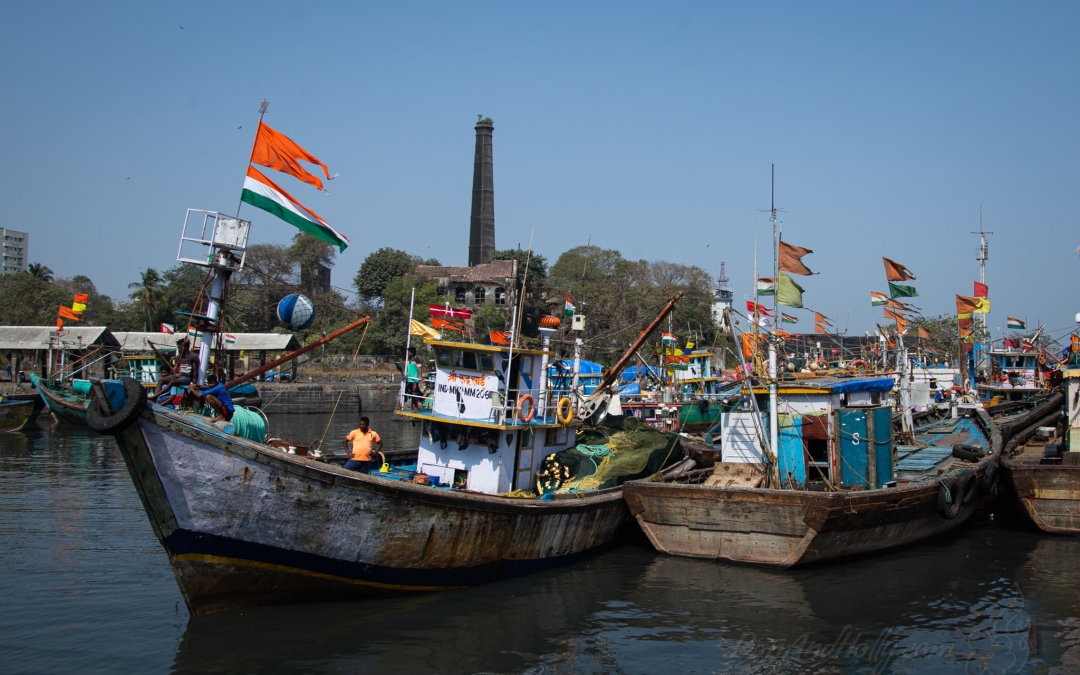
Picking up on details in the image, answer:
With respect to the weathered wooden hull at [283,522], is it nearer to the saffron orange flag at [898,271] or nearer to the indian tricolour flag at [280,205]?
the indian tricolour flag at [280,205]

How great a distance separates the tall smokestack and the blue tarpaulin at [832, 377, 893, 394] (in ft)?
222

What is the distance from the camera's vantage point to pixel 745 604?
13.9m

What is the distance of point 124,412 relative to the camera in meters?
11.0

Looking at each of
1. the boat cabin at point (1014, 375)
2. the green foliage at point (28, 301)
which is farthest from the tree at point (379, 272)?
the boat cabin at point (1014, 375)

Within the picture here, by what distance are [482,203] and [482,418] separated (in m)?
71.8

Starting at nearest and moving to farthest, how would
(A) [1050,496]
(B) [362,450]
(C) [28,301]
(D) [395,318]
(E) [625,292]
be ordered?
(B) [362,450], (A) [1050,496], (D) [395,318], (C) [28,301], (E) [625,292]

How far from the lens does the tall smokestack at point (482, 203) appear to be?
282 ft

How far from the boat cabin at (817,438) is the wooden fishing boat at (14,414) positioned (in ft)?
121

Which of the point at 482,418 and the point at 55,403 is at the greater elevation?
the point at 482,418

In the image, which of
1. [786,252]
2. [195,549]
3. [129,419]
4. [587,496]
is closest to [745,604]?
[587,496]

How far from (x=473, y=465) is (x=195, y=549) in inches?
222

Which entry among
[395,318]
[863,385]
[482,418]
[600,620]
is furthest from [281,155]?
[395,318]

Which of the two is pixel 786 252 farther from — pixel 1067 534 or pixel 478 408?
pixel 1067 534

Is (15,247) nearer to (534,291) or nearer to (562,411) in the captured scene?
(534,291)
